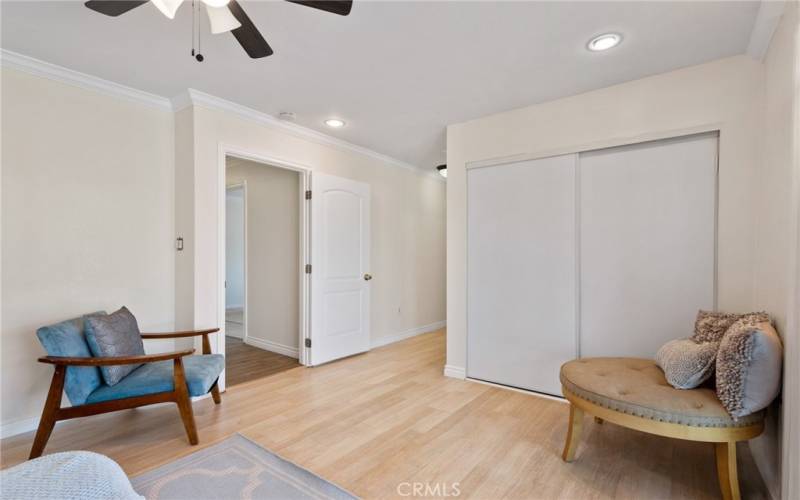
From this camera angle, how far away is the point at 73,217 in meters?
2.70

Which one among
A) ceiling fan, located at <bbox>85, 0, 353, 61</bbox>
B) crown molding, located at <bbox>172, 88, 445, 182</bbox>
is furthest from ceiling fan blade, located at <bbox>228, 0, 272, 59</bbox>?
crown molding, located at <bbox>172, 88, 445, 182</bbox>

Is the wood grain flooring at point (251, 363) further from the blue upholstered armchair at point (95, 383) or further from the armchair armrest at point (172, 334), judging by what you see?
the blue upholstered armchair at point (95, 383)

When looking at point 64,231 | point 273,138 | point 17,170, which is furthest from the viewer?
point 273,138

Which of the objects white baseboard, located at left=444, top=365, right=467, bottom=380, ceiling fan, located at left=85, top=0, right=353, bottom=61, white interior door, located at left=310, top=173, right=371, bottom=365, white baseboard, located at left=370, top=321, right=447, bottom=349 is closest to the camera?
ceiling fan, located at left=85, top=0, right=353, bottom=61

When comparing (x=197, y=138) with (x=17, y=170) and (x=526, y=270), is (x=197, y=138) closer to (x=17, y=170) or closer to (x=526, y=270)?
(x=17, y=170)

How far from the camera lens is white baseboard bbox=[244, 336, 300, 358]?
171 inches

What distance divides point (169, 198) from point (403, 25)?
2.41m

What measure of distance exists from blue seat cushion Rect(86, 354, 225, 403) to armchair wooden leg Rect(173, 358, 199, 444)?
0.14 feet

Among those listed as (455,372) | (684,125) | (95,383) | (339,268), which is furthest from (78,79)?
(684,125)

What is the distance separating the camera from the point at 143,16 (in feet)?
6.68

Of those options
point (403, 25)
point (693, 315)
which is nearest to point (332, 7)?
point (403, 25)

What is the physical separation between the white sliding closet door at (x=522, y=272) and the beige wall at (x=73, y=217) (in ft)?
8.83

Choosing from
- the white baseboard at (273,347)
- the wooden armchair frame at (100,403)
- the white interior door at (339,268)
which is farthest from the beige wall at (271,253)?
the wooden armchair frame at (100,403)

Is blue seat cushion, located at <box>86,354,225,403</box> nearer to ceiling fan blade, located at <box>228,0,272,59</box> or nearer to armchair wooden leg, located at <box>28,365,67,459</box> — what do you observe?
armchair wooden leg, located at <box>28,365,67,459</box>
